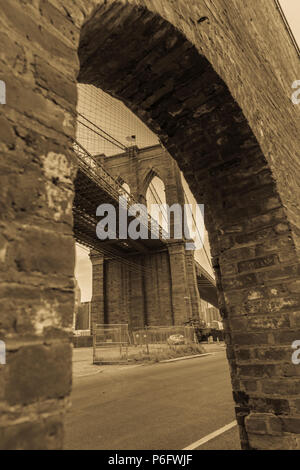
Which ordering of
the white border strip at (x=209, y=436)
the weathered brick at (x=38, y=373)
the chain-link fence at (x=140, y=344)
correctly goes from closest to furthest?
1. the weathered brick at (x=38, y=373)
2. the white border strip at (x=209, y=436)
3. the chain-link fence at (x=140, y=344)

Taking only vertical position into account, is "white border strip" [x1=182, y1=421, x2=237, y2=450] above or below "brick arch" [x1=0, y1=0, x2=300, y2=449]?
below

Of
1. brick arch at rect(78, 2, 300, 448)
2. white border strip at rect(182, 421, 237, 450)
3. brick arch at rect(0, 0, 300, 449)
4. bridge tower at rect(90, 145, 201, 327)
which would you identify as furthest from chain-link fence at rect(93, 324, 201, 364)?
brick arch at rect(0, 0, 300, 449)

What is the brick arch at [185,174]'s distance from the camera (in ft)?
3.08

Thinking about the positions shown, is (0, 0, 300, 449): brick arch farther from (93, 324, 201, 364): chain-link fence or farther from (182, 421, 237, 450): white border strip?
(93, 324, 201, 364): chain-link fence

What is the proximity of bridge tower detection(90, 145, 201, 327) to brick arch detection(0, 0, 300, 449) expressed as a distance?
650 inches

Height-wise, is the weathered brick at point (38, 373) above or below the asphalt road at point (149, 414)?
above

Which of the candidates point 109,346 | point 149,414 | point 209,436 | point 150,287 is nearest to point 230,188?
point 209,436

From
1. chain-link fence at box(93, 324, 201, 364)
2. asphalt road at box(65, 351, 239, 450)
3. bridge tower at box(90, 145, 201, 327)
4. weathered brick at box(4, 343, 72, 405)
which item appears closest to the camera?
weathered brick at box(4, 343, 72, 405)

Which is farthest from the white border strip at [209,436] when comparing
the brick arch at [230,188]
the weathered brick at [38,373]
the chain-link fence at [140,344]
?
the chain-link fence at [140,344]

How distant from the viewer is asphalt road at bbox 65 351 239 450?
8.84 feet

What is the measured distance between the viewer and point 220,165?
9.34 ft

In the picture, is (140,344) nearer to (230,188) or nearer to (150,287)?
(150,287)

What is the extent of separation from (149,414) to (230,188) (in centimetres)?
272

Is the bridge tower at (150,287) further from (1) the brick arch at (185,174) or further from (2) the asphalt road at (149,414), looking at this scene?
(1) the brick arch at (185,174)
